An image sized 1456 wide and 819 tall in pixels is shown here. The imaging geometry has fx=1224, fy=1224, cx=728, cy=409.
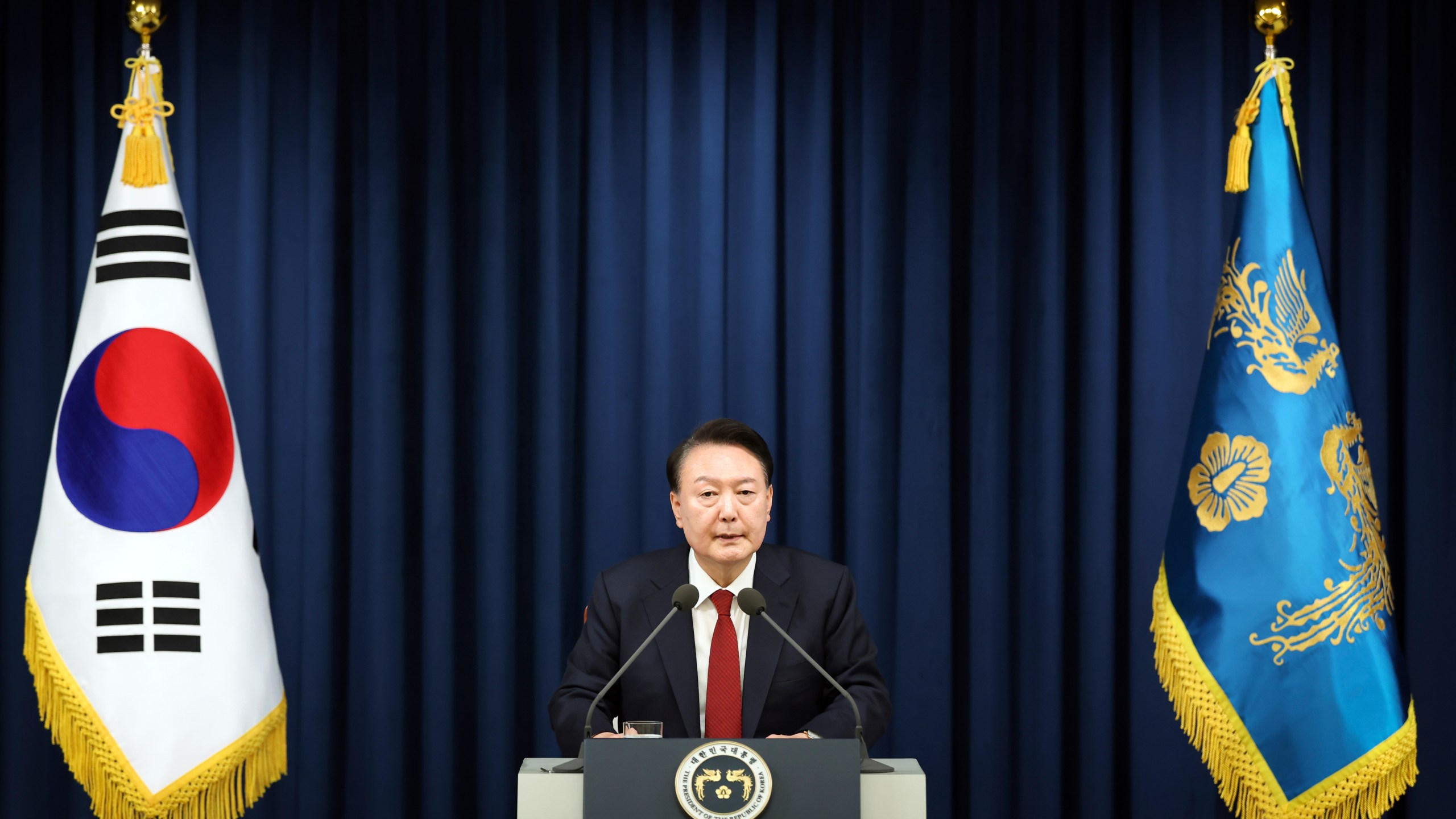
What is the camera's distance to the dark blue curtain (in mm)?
3559

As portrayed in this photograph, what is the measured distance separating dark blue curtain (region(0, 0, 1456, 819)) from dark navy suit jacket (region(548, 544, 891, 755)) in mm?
1049

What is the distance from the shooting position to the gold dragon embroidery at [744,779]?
64.6 inches

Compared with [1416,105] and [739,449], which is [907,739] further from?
[1416,105]

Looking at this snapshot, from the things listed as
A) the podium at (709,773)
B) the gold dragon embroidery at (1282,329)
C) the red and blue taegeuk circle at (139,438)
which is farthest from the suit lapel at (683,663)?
the gold dragon embroidery at (1282,329)

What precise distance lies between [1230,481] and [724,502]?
1251mm

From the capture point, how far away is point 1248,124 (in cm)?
290

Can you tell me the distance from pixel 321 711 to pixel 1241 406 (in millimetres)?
2627

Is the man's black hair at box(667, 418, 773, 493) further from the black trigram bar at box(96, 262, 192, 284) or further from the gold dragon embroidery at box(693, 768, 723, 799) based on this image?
the black trigram bar at box(96, 262, 192, 284)

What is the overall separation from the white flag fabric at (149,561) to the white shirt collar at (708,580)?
3.75 ft

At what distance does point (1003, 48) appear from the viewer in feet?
12.1

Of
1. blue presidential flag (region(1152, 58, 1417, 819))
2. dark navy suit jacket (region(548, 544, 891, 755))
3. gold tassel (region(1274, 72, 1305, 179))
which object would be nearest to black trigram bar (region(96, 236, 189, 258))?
dark navy suit jacket (region(548, 544, 891, 755))

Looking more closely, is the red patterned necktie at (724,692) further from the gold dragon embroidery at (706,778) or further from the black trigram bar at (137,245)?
the black trigram bar at (137,245)

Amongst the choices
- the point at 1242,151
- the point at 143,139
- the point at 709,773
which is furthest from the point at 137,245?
the point at 1242,151

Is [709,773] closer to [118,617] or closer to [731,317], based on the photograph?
[118,617]
